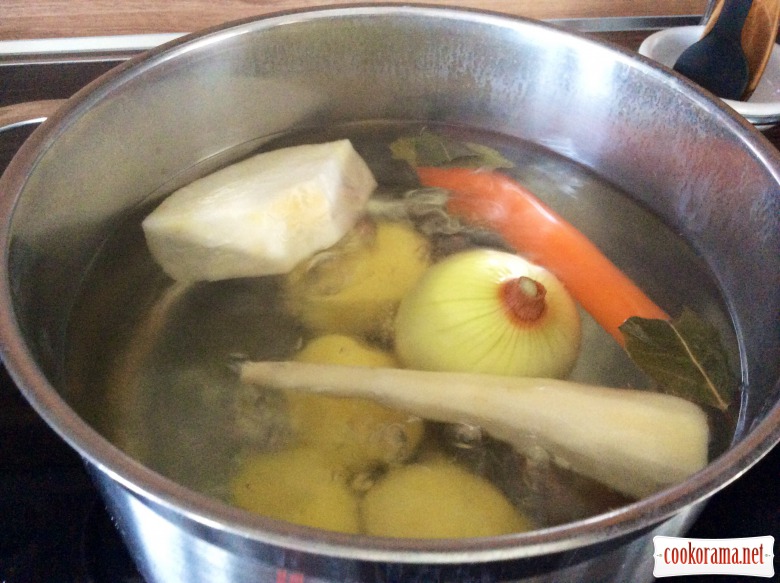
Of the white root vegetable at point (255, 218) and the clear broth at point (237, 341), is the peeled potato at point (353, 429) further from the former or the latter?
the white root vegetable at point (255, 218)

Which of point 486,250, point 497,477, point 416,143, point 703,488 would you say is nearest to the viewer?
point 703,488

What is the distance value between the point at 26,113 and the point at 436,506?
0.44 metres

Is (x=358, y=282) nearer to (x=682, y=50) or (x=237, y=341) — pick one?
(x=237, y=341)

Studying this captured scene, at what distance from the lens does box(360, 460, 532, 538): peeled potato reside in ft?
1.44

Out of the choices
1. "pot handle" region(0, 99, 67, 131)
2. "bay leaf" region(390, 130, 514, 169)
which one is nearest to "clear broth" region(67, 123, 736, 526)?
"bay leaf" region(390, 130, 514, 169)

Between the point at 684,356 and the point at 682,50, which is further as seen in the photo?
the point at 682,50

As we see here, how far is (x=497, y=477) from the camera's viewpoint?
49 centimetres

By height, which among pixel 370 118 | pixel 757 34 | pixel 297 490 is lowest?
pixel 297 490

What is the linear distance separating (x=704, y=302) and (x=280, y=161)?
418 millimetres

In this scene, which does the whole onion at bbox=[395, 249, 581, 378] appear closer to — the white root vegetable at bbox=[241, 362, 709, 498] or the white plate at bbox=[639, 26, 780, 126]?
the white root vegetable at bbox=[241, 362, 709, 498]

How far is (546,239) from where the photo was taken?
0.69 metres

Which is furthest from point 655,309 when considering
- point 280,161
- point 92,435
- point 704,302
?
point 92,435

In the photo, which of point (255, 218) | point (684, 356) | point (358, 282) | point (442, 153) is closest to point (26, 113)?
point (255, 218)

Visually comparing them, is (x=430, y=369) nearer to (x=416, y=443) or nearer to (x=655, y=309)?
(x=416, y=443)
